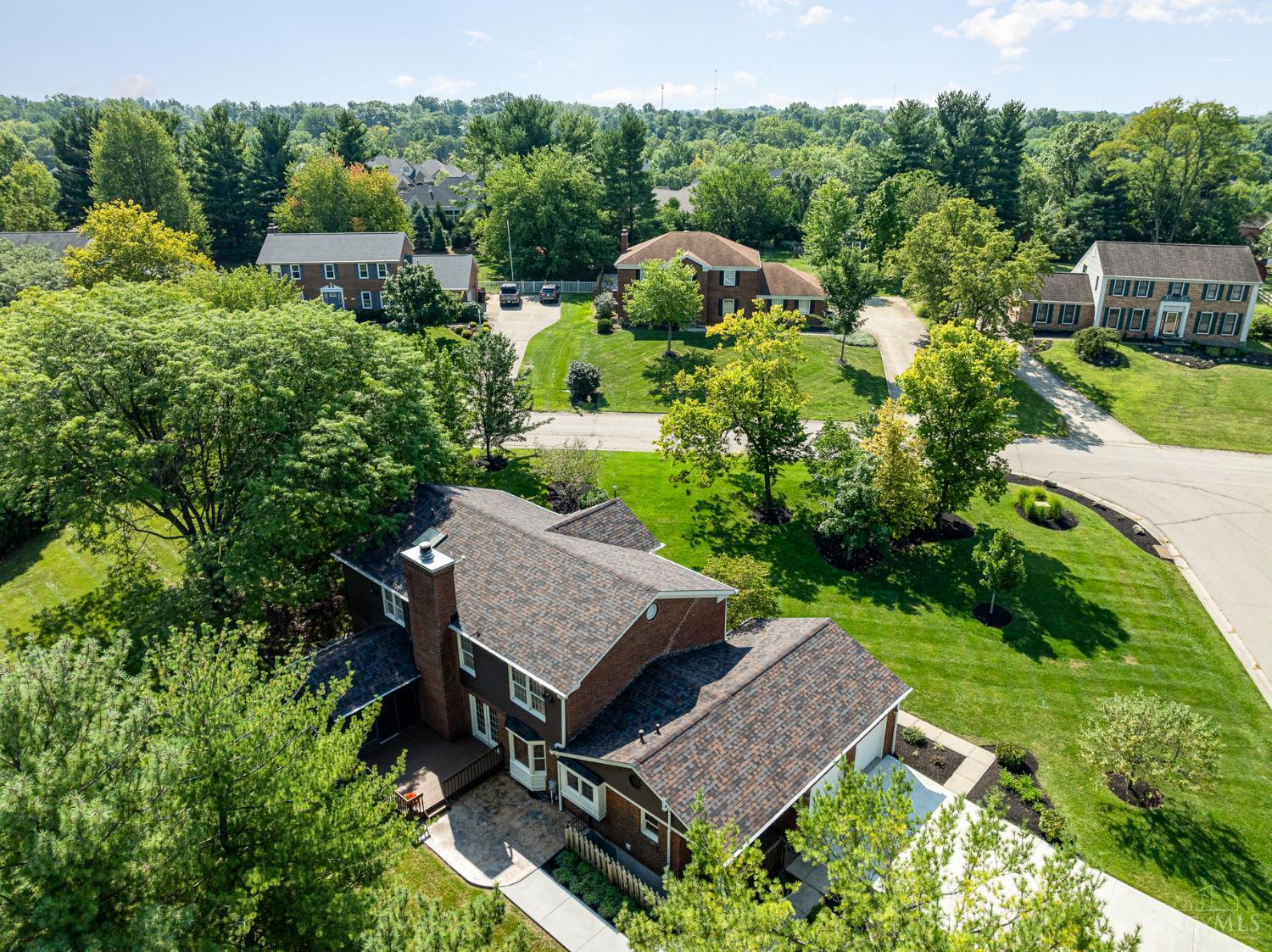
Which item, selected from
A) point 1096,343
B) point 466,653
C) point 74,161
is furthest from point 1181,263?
point 74,161

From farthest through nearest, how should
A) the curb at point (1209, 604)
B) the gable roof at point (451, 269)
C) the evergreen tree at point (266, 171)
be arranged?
the evergreen tree at point (266, 171), the gable roof at point (451, 269), the curb at point (1209, 604)

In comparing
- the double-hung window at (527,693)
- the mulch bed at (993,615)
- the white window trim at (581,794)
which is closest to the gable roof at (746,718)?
the white window trim at (581,794)

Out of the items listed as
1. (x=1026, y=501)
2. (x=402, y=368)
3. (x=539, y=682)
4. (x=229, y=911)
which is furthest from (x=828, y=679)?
(x=1026, y=501)

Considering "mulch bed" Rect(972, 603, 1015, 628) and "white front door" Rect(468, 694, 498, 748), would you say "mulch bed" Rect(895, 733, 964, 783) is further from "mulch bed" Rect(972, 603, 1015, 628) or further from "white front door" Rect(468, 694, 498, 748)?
"white front door" Rect(468, 694, 498, 748)

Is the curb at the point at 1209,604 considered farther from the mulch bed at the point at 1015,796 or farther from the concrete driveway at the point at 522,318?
the concrete driveway at the point at 522,318

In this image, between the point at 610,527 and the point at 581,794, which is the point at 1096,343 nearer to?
the point at 610,527

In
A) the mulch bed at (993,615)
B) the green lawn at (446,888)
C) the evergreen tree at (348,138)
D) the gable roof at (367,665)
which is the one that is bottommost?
the green lawn at (446,888)
